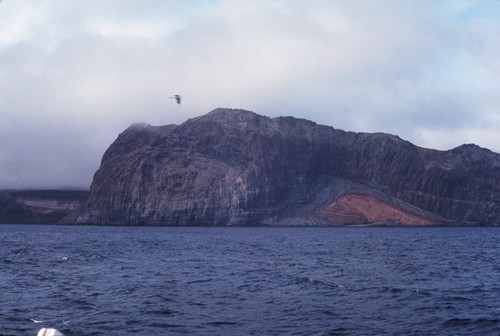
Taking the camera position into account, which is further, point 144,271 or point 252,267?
point 252,267

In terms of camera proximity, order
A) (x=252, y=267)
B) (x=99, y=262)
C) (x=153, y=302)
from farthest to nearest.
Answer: (x=99, y=262)
(x=252, y=267)
(x=153, y=302)

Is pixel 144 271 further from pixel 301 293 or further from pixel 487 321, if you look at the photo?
pixel 487 321

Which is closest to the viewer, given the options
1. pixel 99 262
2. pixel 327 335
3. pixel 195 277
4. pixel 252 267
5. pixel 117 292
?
pixel 327 335

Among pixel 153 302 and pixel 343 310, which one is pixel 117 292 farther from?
pixel 343 310

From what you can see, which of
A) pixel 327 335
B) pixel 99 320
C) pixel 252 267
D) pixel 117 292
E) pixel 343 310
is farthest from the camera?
pixel 252 267

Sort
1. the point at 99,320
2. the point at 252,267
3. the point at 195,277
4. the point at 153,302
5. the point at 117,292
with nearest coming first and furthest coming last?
the point at 99,320 < the point at 153,302 < the point at 117,292 < the point at 195,277 < the point at 252,267

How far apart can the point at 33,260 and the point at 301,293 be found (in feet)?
115

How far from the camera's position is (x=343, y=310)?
116ft

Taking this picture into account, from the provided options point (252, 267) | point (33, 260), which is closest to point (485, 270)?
point (252, 267)

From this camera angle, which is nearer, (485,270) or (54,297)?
(54,297)

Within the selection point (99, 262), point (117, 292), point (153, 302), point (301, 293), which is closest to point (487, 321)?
point (301, 293)

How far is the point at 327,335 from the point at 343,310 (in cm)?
629

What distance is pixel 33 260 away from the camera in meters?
64.7

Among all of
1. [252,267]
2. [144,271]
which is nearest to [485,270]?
[252,267]
